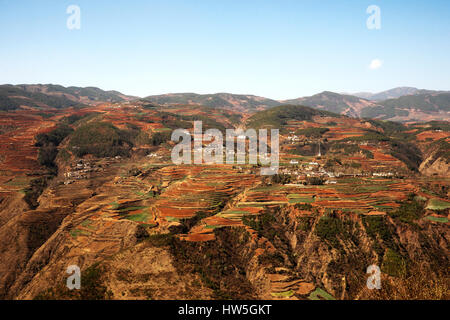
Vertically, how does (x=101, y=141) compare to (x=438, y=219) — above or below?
above

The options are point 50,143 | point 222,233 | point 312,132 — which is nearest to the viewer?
point 222,233

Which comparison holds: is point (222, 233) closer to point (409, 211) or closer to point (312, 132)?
point (409, 211)

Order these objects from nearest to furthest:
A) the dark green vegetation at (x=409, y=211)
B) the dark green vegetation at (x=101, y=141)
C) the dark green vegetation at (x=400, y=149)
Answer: the dark green vegetation at (x=409, y=211), the dark green vegetation at (x=101, y=141), the dark green vegetation at (x=400, y=149)

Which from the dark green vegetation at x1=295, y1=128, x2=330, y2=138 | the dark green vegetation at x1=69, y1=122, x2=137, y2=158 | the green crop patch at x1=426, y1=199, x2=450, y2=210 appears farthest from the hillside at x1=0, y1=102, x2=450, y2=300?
the dark green vegetation at x1=295, y1=128, x2=330, y2=138

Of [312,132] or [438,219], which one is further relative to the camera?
[312,132]

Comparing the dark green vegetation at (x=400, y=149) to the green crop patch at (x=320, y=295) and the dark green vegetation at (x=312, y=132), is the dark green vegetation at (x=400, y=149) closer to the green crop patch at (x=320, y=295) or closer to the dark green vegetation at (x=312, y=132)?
the dark green vegetation at (x=312, y=132)

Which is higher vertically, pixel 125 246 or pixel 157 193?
pixel 157 193

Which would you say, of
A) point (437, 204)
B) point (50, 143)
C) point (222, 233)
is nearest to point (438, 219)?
point (437, 204)

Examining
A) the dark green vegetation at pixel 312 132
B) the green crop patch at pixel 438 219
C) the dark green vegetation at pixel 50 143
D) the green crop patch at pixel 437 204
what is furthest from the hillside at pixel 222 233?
the dark green vegetation at pixel 312 132

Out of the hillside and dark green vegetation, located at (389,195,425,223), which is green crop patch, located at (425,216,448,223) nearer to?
the hillside
